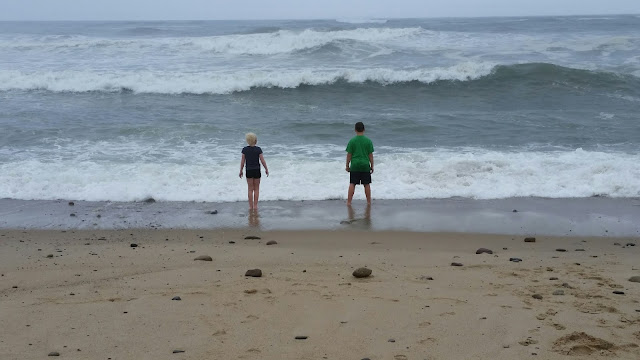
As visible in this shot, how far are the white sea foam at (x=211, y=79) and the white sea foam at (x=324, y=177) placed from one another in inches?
389

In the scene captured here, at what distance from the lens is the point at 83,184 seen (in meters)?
11.2

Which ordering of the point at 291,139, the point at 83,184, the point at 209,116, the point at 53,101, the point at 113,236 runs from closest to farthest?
the point at 113,236 → the point at 83,184 → the point at 291,139 → the point at 209,116 → the point at 53,101

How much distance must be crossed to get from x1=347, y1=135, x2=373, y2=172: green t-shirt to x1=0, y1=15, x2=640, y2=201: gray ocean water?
A: 2.93 ft

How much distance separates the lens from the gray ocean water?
11258mm

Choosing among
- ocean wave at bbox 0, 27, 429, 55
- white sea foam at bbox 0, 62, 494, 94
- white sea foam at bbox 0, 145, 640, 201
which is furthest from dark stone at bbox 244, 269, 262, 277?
ocean wave at bbox 0, 27, 429, 55

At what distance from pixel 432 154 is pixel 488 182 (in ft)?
6.90

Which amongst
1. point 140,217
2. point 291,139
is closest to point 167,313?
point 140,217

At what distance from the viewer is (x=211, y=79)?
2312cm

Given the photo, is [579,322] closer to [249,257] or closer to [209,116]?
[249,257]

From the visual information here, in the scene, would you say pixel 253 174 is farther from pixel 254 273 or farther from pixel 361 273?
pixel 361 273

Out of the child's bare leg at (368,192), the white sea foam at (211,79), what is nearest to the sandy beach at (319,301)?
the child's bare leg at (368,192)

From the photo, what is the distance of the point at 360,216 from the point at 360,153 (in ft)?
3.61

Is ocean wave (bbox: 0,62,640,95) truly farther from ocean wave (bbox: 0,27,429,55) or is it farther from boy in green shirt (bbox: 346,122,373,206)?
boy in green shirt (bbox: 346,122,373,206)

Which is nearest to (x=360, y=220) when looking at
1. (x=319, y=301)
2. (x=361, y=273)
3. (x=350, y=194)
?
(x=350, y=194)
